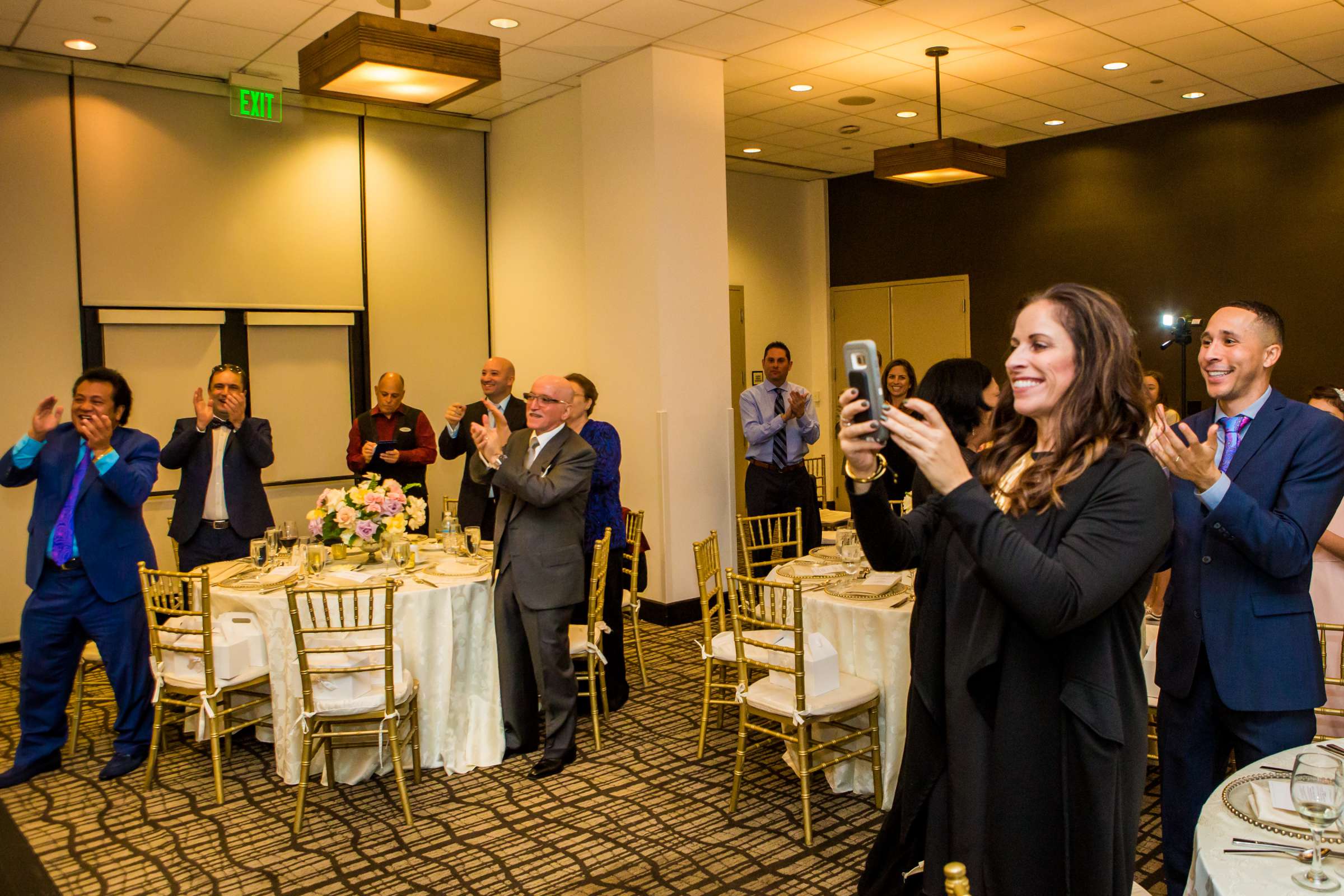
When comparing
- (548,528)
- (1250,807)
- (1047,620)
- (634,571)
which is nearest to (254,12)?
(548,528)

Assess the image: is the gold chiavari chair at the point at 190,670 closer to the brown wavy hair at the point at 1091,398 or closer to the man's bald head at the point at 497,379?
the man's bald head at the point at 497,379

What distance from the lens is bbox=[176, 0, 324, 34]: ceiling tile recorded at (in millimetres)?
5930

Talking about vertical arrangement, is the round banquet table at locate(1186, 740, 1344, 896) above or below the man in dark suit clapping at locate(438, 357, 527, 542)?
below

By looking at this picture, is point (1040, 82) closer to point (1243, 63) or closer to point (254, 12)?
point (1243, 63)

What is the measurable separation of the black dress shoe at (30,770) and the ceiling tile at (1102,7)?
266 inches

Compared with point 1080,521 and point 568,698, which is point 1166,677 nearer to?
point 1080,521

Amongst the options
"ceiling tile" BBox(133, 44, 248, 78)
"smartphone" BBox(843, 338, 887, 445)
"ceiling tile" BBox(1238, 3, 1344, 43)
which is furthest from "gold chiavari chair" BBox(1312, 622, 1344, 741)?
"ceiling tile" BBox(133, 44, 248, 78)

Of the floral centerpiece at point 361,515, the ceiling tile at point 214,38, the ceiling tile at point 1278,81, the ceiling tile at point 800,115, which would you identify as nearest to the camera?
the floral centerpiece at point 361,515

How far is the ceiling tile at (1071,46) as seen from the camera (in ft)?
22.1

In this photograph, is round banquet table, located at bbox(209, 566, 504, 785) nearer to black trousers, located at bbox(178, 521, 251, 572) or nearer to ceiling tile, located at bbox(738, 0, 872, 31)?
black trousers, located at bbox(178, 521, 251, 572)

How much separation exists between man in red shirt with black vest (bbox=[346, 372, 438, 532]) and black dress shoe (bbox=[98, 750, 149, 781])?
2462 mm

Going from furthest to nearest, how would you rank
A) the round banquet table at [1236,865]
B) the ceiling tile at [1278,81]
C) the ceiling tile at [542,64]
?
the ceiling tile at [1278,81] < the ceiling tile at [542,64] < the round banquet table at [1236,865]

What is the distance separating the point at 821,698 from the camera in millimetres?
4008

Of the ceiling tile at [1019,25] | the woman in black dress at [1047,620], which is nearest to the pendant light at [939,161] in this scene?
Result: the ceiling tile at [1019,25]
